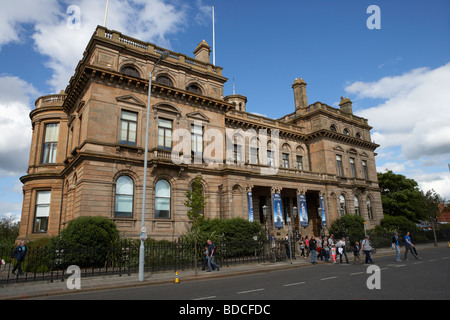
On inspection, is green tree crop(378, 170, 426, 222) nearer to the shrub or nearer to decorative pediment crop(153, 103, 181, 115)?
decorative pediment crop(153, 103, 181, 115)

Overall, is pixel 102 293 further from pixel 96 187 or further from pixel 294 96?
pixel 294 96

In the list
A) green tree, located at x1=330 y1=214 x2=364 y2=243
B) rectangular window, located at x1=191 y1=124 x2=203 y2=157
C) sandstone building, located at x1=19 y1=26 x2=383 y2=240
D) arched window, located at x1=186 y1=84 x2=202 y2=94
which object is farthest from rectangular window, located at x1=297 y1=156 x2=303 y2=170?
arched window, located at x1=186 y1=84 x2=202 y2=94

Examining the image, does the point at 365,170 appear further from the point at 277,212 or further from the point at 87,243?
the point at 87,243

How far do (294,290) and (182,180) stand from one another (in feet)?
51.5

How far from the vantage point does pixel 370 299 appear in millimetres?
7922

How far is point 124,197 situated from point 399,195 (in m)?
48.0

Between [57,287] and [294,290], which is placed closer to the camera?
[294,290]

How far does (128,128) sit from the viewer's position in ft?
74.9

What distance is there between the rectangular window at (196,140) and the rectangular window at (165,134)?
2.28 metres

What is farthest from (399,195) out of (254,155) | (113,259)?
(113,259)

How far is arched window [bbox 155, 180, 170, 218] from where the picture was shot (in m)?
22.7
